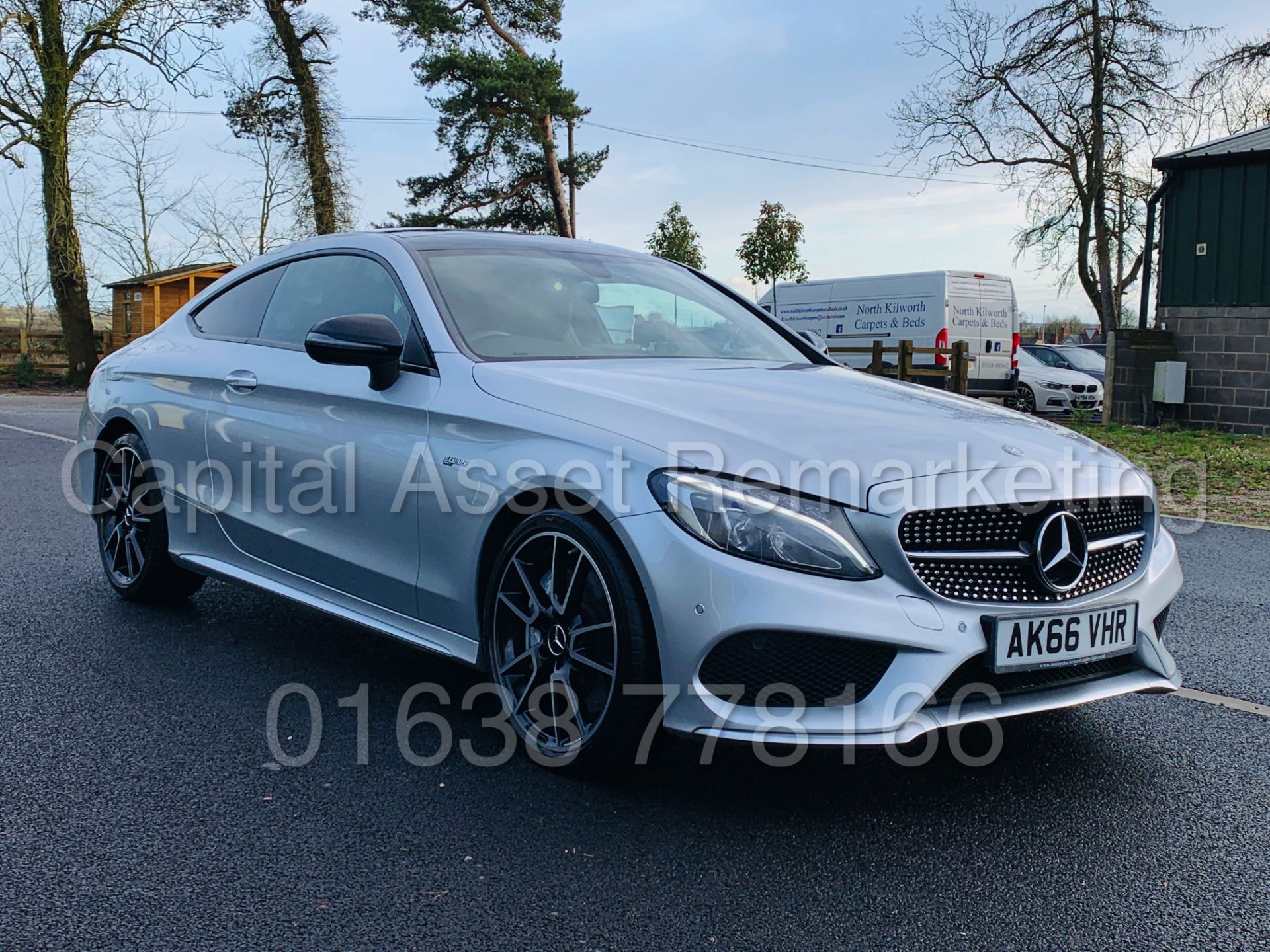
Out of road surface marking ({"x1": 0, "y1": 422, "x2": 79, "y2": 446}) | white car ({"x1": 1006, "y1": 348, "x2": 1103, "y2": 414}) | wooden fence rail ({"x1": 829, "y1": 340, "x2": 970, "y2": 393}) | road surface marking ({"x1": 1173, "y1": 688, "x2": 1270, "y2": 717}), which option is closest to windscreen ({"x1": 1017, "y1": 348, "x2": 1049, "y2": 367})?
white car ({"x1": 1006, "y1": 348, "x2": 1103, "y2": 414})

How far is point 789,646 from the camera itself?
2.69m

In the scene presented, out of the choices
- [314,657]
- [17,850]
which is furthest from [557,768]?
[314,657]

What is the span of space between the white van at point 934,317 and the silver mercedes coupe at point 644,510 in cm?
1588

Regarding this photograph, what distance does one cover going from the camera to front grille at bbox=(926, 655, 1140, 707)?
2744 mm

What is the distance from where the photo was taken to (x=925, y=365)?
19.0m

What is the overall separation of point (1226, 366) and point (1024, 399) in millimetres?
5430

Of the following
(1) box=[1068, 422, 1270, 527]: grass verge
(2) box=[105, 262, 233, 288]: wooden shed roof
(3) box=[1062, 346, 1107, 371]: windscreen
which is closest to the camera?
(1) box=[1068, 422, 1270, 527]: grass verge

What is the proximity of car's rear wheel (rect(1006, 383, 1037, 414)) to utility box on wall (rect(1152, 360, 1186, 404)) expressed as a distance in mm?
4924

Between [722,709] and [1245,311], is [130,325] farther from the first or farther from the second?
[722,709]

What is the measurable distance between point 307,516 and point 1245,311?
14.9m

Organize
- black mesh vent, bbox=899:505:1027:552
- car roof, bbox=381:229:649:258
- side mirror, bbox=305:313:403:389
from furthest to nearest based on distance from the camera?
1. car roof, bbox=381:229:649:258
2. side mirror, bbox=305:313:403:389
3. black mesh vent, bbox=899:505:1027:552

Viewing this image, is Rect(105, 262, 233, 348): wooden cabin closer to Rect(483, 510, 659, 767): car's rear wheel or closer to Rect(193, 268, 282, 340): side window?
Rect(193, 268, 282, 340): side window

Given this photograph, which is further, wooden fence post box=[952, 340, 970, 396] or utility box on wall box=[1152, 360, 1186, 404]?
wooden fence post box=[952, 340, 970, 396]

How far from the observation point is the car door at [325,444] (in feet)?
11.8
